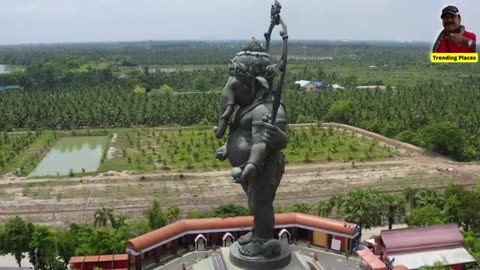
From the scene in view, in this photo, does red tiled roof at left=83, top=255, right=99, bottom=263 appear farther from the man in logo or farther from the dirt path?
the man in logo

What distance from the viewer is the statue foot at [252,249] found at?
12141mm

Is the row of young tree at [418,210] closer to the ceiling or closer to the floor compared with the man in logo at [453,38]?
closer to the floor

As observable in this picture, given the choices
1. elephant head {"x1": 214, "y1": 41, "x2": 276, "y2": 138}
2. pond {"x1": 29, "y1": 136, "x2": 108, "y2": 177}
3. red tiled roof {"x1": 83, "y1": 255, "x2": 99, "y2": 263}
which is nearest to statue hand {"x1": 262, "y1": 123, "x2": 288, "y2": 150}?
elephant head {"x1": 214, "y1": 41, "x2": 276, "y2": 138}

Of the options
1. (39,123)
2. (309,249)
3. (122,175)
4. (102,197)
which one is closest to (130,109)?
(39,123)

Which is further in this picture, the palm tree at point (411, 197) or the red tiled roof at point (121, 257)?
the palm tree at point (411, 197)

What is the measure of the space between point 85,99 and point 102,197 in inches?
1572

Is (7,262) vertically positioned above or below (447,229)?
below

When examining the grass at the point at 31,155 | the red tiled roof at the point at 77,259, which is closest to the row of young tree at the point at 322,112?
the grass at the point at 31,155

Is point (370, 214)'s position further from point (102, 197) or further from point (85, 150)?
point (85, 150)

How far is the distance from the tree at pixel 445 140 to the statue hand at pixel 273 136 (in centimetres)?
3864

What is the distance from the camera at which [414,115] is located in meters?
55.3

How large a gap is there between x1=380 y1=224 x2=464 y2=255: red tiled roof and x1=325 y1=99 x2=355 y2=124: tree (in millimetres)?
39355

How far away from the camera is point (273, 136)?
1096cm

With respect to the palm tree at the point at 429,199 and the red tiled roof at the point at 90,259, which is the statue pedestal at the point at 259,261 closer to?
the red tiled roof at the point at 90,259
